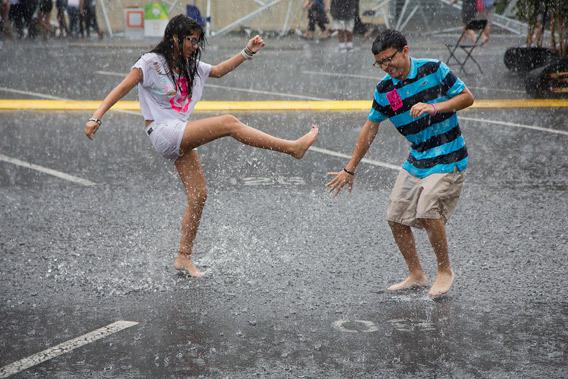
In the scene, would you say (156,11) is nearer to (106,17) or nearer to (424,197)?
(106,17)

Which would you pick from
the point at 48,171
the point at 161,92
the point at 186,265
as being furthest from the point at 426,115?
the point at 48,171

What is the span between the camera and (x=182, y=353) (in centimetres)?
477

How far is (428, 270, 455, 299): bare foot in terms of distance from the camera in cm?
559

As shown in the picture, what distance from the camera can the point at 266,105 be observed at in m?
13.5

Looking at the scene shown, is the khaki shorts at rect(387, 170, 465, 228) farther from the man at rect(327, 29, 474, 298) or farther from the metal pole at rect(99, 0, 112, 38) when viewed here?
the metal pole at rect(99, 0, 112, 38)

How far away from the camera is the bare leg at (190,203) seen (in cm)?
606

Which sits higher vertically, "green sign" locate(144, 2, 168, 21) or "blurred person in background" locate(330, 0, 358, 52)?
"blurred person in background" locate(330, 0, 358, 52)

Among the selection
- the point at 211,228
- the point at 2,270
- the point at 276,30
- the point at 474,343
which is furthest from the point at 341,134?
the point at 276,30

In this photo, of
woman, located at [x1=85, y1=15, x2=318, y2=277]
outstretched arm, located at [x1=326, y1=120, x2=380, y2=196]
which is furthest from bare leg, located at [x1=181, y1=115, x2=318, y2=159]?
outstretched arm, located at [x1=326, y1=120, x2=380, y2=196]

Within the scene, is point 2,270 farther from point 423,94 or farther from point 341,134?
point 341,134

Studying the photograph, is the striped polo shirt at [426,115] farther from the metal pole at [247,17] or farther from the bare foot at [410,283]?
the metal pole at [247,17]

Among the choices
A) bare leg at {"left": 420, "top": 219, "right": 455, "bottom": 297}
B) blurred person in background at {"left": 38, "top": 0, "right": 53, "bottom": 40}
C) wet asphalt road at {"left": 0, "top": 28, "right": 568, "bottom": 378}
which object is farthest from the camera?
blurred person in background at {"left": 38, "top": 0, "right": 53, "bottom": 40}

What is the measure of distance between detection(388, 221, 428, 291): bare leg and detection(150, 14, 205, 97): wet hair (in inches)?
62.1

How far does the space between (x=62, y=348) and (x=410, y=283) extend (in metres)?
2.15
